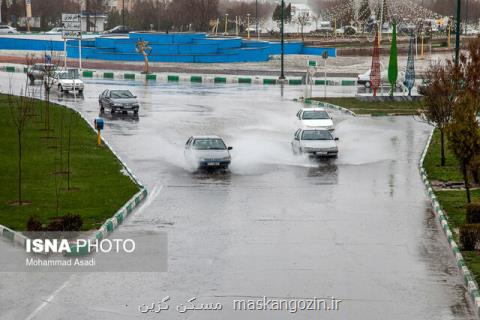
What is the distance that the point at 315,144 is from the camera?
128ft

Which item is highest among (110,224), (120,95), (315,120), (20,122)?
(20,122)

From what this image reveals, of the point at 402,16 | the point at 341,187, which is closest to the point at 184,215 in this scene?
the point at 341,187

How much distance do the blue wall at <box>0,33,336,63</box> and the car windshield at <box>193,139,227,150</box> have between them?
5919cm

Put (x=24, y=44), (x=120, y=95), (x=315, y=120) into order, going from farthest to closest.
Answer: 1. (x=24, y=44)
2. (x=120, y=95)
3. (x=315, y=120)

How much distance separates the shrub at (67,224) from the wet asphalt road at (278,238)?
1.40 m

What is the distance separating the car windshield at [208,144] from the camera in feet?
121

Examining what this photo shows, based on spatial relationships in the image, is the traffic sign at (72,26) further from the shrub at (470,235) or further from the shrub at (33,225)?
the shrub at (470,235)

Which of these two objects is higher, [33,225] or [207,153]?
[207,153]

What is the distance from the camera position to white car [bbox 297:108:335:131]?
4709cm

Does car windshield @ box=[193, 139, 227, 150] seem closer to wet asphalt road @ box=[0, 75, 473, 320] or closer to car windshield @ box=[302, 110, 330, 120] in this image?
wet asphalt road @ box=[0, 75, 473, 320]

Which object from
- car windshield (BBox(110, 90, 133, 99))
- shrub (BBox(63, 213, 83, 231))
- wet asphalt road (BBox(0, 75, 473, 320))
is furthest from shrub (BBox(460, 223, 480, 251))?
car windshield (BBox(110, 90, 133, 99))

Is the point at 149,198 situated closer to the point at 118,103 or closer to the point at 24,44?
the point at 118,103

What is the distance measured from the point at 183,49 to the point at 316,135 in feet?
197

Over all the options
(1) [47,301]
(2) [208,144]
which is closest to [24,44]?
(2) [208,144]
